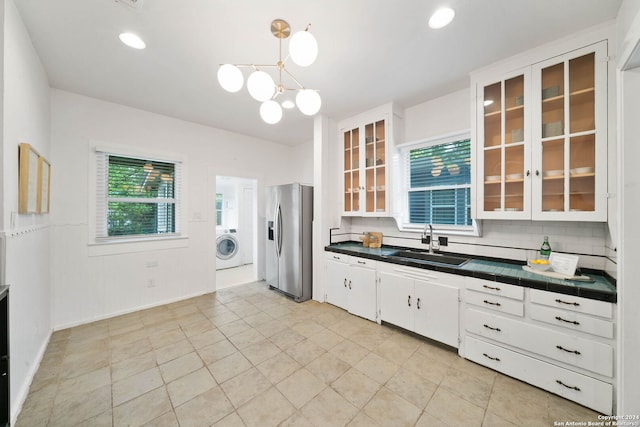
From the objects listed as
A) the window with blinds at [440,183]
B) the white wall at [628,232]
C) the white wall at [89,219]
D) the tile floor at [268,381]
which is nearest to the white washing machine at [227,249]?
the white wall at [89,219]

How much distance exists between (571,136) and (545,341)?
1.56m

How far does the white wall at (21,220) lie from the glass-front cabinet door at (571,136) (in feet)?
12.4

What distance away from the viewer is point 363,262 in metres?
2.88

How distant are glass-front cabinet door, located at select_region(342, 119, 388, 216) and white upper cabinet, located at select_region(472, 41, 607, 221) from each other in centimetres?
109

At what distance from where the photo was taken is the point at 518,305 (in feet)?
5.95

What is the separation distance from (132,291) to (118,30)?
2900mm

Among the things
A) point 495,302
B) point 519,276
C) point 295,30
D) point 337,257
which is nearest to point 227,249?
point 337,257

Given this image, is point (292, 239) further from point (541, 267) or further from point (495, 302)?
point (541, 267)

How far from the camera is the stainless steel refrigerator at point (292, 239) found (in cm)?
352

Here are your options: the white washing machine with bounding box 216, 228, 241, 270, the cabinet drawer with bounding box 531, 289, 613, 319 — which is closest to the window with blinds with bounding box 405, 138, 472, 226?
the cabinet drawer with bounding box 531, 289, 613, 319

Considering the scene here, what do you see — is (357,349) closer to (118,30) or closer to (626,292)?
(626,292)

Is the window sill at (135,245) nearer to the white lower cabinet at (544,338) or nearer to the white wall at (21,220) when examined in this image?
the white wall at (21,220)

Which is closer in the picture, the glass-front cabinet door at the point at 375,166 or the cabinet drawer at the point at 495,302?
the cabinet drawer at the point at 495,302

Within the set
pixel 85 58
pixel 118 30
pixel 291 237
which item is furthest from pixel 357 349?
pixel 85 58
